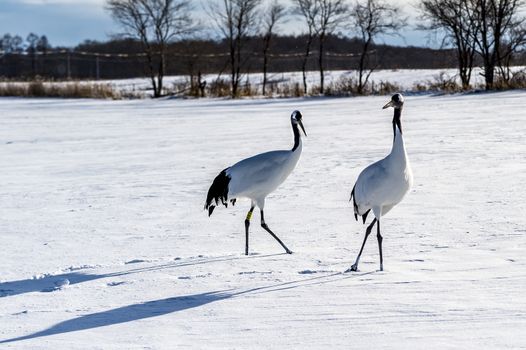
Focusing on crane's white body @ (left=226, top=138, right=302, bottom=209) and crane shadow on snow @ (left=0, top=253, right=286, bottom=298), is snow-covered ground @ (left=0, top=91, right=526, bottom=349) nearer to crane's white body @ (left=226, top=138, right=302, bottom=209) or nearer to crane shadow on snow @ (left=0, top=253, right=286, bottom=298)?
crane shadow on snow @ (left=0, top=253, right=286, bottom=298)

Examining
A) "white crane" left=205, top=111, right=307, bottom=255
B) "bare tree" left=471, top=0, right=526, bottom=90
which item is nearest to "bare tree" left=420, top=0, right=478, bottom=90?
"bare tree" left=471, top=0, right=526, bottom=90

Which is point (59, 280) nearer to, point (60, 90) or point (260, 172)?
point (260, 172)

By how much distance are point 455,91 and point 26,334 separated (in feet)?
73.3

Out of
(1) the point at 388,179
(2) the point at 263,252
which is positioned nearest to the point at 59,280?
(2) the point at 263,252

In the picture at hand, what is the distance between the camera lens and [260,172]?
23.3ft

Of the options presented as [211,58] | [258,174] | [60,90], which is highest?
[211,58]

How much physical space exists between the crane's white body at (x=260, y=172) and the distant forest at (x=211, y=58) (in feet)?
74.6

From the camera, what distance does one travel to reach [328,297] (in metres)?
5.55

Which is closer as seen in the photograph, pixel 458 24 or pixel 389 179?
pixel 389 179

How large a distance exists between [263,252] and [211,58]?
36672mm

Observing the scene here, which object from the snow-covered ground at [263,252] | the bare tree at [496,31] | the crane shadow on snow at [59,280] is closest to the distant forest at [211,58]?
the bare tree at [496,31]

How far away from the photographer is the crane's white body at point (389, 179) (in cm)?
621

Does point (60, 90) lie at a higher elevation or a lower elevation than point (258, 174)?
higher

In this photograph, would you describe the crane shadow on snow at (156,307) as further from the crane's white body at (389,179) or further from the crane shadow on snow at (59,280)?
the crane shadow on snow at (59,280)
